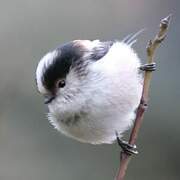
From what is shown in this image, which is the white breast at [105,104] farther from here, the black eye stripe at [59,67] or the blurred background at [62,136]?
the blurred background at [62,136]

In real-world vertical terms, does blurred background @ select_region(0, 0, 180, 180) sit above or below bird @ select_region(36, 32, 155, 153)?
above

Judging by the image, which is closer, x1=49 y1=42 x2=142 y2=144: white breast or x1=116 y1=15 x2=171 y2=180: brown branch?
x1=116 y1=15 x2=171 y2=180: brown branch

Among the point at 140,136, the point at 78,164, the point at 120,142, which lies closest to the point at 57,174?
the point at 78,164

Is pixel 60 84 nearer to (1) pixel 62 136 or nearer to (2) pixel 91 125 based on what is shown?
(2) pixel 91 125

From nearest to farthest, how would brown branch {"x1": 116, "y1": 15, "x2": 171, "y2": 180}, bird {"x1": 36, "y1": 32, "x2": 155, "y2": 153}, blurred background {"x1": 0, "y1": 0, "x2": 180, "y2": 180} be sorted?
brown branch {"x1": 116, "y1": 15, "x2": 171, "y2": 180} < bird {"x1": 36, "y1": 32, "x2": 155, "y2": 153} < blurred background {"x1": 0, "y1": 0, "x2": 180, "y2": 180}

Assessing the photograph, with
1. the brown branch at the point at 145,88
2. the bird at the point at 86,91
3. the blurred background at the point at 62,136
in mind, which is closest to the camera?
the brown branch at the point at 145,88

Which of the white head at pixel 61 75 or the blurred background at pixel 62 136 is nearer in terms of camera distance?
the white head at pixel 61 75

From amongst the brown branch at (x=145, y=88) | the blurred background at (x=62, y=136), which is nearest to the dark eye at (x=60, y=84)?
the brown branch at (x=145, y=88)

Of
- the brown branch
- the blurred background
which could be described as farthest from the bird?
the blurred background

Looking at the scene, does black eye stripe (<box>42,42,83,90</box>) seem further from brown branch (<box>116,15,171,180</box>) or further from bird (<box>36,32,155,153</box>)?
brown branch (<box>116,15,171,180</box>)
